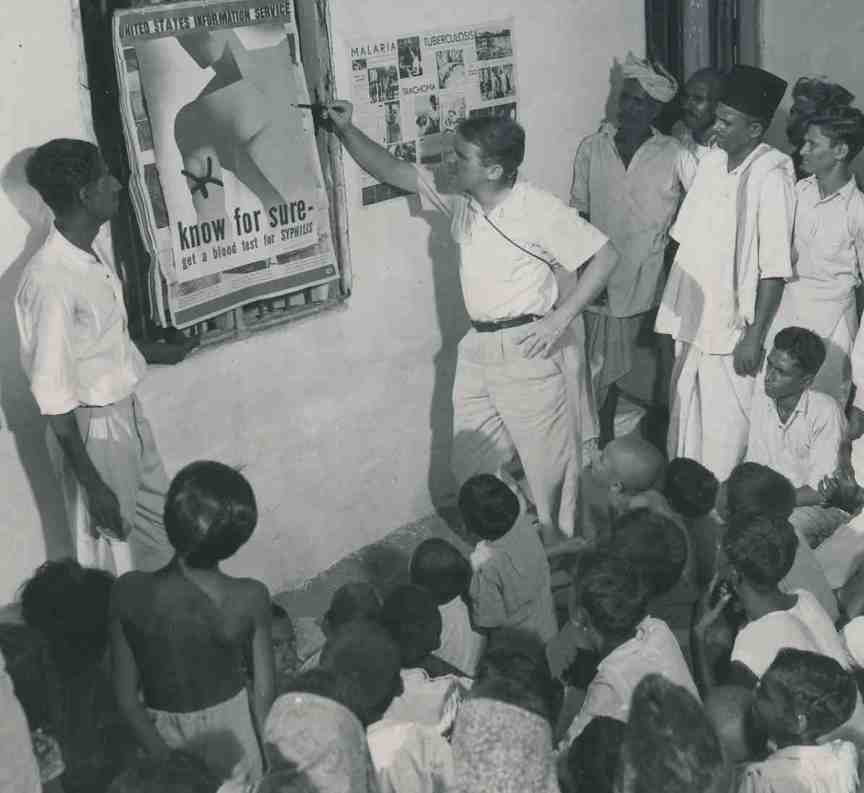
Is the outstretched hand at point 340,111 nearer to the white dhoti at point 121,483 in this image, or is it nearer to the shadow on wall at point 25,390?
the shadow on wall at point 25,390

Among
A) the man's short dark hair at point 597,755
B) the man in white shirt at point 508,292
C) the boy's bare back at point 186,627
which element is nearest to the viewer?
the man's short dark hair at point 597,755

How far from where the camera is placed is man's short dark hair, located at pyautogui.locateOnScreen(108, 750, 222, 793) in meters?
2.71

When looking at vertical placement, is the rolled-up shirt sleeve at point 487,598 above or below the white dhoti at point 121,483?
below

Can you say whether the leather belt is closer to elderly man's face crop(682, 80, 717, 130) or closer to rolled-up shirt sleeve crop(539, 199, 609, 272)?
rolled-up shirt sleeve crop(539, 199, 609, 272)

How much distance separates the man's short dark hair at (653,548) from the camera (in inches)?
171

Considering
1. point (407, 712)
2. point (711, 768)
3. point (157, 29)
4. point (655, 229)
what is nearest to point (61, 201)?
point (157, 29)

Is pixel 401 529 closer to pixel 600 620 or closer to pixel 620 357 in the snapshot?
pixel 620 357

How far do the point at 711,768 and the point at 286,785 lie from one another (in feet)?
2.86

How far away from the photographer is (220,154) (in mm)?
4879

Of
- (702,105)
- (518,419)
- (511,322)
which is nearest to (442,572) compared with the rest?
(518,419)

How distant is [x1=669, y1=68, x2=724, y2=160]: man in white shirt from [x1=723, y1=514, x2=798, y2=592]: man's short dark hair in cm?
280

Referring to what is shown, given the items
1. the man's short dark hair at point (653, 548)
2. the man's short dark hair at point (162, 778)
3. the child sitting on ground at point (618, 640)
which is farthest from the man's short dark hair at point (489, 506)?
the man's short dark hair at point (162, 778)

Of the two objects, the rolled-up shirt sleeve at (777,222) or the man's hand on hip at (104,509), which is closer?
the man's hand on hip at (104,509)

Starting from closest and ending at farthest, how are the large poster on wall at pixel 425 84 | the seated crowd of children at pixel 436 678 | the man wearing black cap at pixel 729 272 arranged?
1. the seated crowd of children at pixel 436 678
2. the large poster on wall at pixel 425 84
3. the man wearing black cap at pixel 729 272
